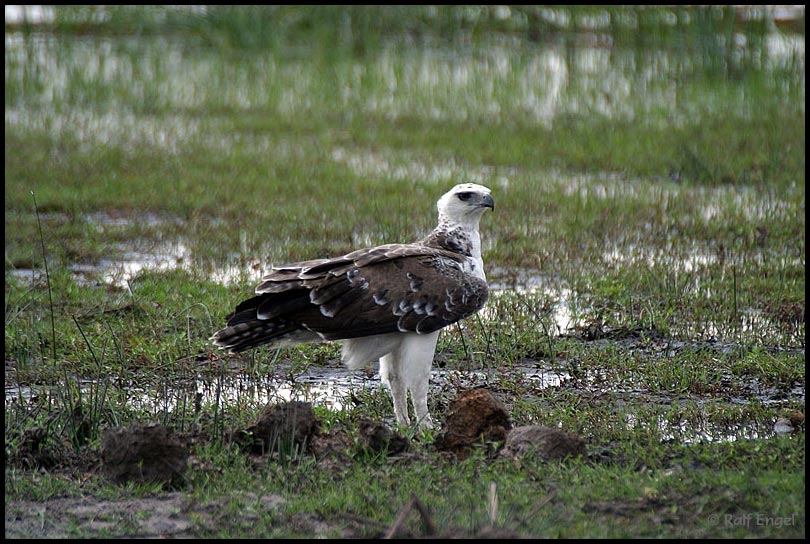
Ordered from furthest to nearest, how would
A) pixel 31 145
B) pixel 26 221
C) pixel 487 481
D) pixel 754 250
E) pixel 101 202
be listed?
pixel 31 145 < pixel 101 202 < pixel 26 221 < pixel 754 250 < pixel 487 481

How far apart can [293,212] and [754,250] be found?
4475 millimetres

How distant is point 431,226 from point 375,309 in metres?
4.61

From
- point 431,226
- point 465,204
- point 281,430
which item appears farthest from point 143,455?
point 431,226

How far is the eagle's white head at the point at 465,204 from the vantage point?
6867mm

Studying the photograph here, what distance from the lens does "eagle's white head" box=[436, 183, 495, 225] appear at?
687cm

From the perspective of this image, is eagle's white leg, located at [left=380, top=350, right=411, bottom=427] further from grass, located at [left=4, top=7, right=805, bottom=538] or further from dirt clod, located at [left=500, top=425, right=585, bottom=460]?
dirt clod, located at [left=500, top=425, right=585, bottom=460]

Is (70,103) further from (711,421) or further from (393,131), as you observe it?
(711,421)

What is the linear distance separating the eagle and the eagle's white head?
0.39 metres

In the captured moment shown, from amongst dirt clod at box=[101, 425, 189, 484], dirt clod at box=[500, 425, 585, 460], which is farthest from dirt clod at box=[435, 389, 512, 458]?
dirt clod at box=[101, 425, 189, 484]

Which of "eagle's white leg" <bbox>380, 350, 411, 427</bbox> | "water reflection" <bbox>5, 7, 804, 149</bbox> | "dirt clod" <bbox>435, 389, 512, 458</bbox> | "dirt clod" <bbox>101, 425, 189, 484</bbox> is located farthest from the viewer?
"water reflection" <bbox>5, 7, 804, 149</bbox>

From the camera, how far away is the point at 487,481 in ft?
17.1

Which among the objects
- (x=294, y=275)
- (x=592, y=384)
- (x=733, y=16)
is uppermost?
(x=733, y=16)

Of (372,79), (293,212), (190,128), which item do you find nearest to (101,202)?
(293,212)

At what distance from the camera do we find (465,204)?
6.90m
